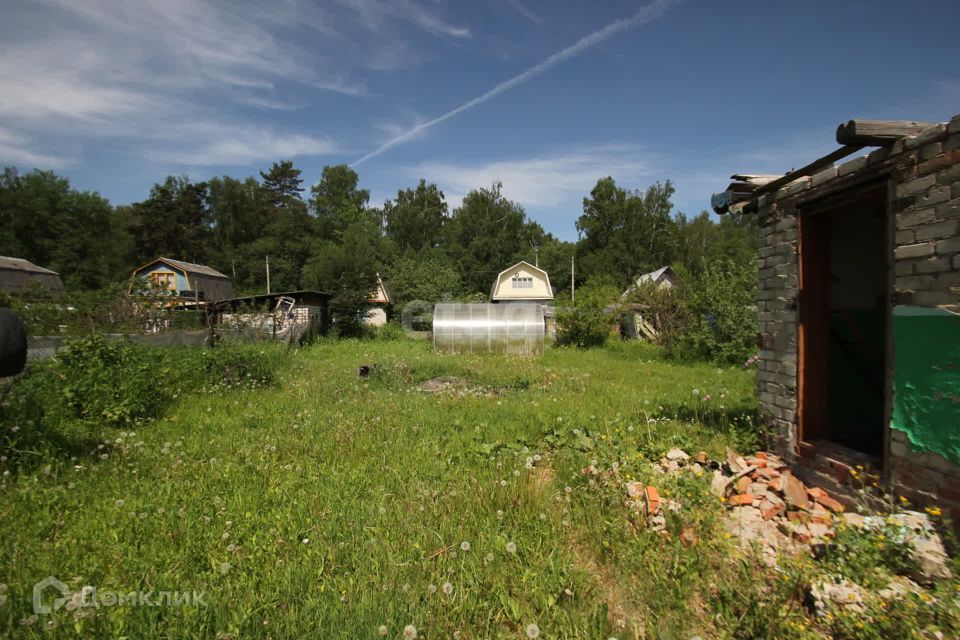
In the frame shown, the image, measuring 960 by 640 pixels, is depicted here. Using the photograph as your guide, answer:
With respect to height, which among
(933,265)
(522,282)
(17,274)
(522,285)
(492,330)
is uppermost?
(17,274)

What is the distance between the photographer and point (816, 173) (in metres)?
4.65

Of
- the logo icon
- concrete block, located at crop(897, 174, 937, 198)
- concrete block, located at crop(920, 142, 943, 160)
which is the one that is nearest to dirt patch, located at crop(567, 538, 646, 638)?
the logo icon

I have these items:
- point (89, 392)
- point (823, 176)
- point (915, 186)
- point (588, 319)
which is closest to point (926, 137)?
point (915, 186)

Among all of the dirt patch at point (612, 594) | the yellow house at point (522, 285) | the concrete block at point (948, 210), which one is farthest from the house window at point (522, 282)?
the dirt patch at point (612, 594)

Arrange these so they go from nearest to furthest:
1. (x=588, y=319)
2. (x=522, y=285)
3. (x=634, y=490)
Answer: (x=634, y=490) → (x=588, y=319) → (x=522, y=285)

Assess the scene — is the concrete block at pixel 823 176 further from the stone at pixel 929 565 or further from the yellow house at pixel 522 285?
the yellow house at pixel 522 285

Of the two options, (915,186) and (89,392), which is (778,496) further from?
(89,392)

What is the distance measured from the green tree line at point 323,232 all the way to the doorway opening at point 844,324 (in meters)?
30.6

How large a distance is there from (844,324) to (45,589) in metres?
8.19

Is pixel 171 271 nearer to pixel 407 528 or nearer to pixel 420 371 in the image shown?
pixel 420 371

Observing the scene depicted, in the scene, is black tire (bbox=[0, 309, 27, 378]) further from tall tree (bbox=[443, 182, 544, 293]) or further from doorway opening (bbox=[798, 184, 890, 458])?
tall tree (bbox=[443, 182, 544, 293])

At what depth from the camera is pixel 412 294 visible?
3412 centimetres

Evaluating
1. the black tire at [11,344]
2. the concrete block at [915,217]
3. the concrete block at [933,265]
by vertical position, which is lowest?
the black tire at [11,344]

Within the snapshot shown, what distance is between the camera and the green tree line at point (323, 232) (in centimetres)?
4453
